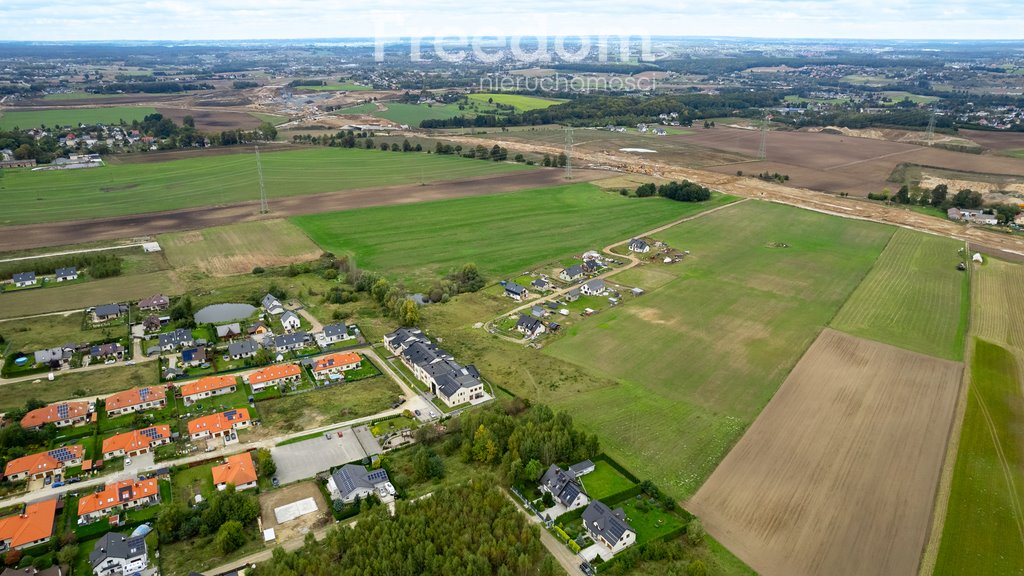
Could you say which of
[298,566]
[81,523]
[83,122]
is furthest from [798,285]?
[83,122]

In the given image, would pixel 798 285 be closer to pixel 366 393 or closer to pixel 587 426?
pixel 587 426

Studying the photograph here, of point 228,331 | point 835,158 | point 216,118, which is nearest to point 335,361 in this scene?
point 228,331

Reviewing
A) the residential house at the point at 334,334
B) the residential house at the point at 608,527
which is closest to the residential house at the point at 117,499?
the residential house at the point at 334,334

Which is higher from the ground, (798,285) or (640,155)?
(640,155)

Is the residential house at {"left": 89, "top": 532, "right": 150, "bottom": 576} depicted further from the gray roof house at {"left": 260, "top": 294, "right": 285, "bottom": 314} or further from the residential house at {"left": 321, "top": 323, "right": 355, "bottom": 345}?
the gray roof house at {"left": 260, "top": 294, "right": 285, "bottom": 314}

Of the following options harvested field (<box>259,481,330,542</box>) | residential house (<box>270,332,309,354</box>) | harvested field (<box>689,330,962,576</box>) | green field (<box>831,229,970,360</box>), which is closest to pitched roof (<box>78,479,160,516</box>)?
harvested field (<box>259,481,330,542</box>)

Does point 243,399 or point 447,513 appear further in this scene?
point 243,399
